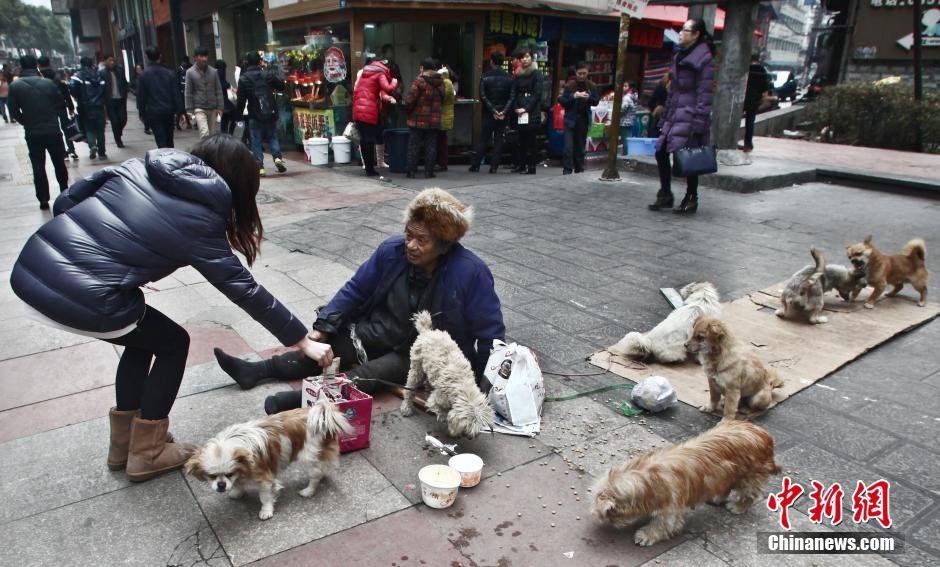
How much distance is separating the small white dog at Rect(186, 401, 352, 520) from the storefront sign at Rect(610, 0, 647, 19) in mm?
7705

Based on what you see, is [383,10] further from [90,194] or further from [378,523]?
[378,523]

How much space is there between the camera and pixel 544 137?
42.9 feet

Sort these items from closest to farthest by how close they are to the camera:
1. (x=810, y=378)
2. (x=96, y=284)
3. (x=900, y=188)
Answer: (x=96, y=284) → (x=810, y=378) → (x=900, y=188)

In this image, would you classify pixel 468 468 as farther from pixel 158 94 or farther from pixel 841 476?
pixel 158 94

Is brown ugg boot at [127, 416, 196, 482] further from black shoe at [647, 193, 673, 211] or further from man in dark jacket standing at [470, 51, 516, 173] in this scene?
man in dark jacket standing at [470, 51, 516, 173]

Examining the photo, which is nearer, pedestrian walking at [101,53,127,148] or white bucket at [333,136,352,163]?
white bucket at [333,136,352,163]

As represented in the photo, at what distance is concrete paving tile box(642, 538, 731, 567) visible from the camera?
2297mm

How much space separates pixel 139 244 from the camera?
7.57ft

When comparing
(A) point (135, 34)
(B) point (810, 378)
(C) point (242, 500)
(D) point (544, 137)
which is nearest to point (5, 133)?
(A) point (135, 34)

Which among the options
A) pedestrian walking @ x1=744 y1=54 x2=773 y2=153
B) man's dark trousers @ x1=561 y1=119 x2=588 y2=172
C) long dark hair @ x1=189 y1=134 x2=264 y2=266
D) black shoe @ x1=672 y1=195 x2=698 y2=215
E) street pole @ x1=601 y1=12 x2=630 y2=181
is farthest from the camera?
pedestrian walking @ x1=744 y1=54 x2=773 y2=153

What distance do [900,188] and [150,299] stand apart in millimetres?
10091

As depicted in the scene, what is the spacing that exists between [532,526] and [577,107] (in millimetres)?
9278

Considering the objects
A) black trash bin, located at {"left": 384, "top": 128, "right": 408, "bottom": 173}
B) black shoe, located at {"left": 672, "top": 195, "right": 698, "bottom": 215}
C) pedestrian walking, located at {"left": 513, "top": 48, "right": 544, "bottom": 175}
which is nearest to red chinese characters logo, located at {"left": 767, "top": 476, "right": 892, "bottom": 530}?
black shoe, located at {"left": 672, "top": 195, "right": 698, "bottom": 215}

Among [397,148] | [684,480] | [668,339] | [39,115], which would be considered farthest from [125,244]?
[397,148]
